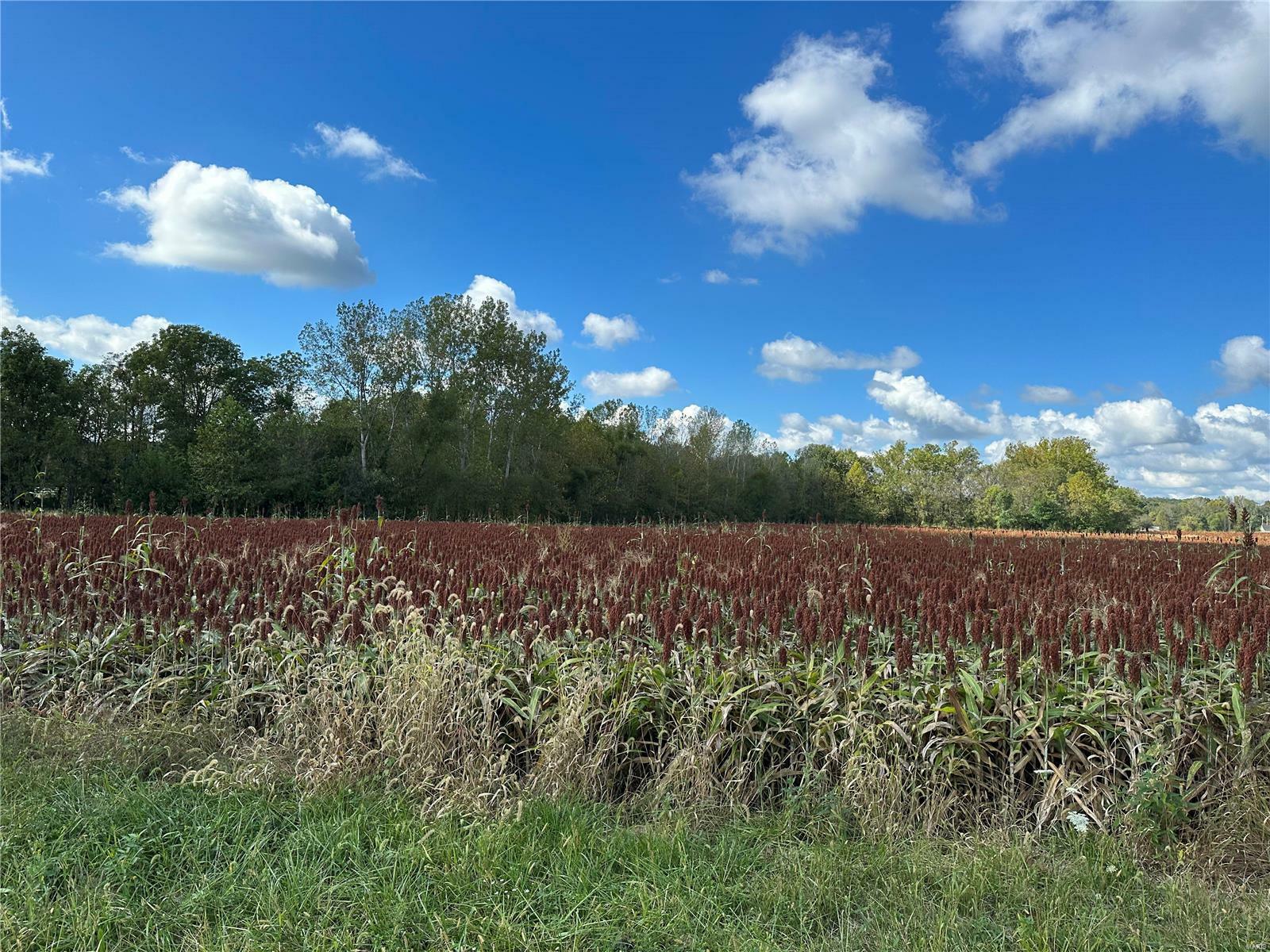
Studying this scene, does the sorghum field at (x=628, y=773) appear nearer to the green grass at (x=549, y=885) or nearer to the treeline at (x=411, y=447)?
the green grass at (x=549, y=885)

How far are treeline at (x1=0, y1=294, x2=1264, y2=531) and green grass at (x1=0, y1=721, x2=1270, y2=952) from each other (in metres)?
15.9

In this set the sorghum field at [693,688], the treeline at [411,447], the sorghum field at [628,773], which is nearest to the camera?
the sorghum field at [628,773]

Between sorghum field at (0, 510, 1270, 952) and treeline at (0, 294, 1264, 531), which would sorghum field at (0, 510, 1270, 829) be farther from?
treeline at (0, 294, 1264, 531)

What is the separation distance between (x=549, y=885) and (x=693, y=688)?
1482 mm

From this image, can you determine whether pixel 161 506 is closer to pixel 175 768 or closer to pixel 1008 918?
pixel 175 768

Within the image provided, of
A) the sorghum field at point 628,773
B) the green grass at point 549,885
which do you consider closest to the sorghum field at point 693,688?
the sorghum field at point 628,773

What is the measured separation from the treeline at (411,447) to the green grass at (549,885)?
1590 cm

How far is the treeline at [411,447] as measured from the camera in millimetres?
27812

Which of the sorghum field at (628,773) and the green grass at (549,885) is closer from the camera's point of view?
the green grass at (549,885)

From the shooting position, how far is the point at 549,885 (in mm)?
2746

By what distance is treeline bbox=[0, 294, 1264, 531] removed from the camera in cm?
2781

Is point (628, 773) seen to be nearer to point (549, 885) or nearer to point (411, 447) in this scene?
point (549, 885)

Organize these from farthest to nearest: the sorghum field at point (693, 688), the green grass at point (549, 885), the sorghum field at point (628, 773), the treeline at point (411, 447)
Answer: the treeline at point (411, 447) < the sorghum field at point (693, 688) < the sorghum field at point (628, 773) < the green grass at point (549, 885)

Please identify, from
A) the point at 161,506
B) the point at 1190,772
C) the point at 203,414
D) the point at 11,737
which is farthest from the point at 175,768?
the point at 203,414
